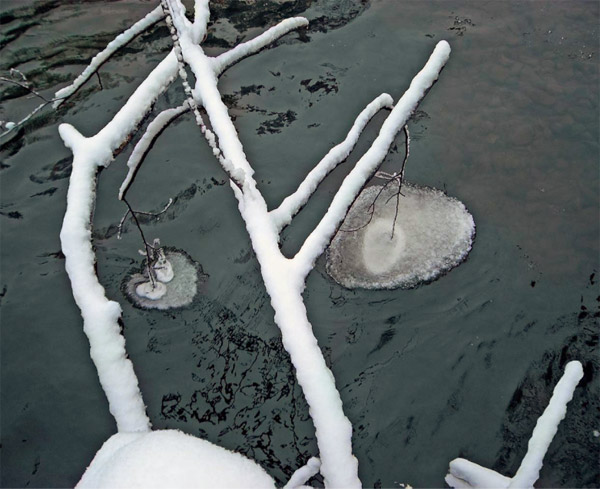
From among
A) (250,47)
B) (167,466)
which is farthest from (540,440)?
(250,47)

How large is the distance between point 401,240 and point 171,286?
2284mm

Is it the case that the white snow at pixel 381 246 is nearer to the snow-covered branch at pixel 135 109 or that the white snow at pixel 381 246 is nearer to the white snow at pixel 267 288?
the white snow at pixel 267 288

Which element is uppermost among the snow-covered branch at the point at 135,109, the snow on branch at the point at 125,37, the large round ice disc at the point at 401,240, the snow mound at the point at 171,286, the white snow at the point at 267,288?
the snow on branch at the point at 125,37

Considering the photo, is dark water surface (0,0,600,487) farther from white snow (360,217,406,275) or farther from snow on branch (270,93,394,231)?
snow on branch (270,93,394,231)

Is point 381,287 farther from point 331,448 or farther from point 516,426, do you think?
point 331,448

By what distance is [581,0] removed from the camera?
730 cm

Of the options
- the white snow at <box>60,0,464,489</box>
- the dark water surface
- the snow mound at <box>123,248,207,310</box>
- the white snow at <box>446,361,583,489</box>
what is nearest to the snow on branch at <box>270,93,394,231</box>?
the white snow at <box>60,0,464,489</box>

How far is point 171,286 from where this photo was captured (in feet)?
16.1

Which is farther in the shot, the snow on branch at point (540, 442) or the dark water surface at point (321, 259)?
the dark water surface at point (321, 259)

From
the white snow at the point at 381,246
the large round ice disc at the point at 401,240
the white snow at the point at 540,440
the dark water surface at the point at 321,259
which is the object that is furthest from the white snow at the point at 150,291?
the white snow at the point at 540,440

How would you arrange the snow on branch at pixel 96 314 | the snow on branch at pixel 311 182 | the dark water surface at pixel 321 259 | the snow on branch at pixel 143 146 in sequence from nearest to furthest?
the snow on branch at pixel 96 314 → the snow on branch at pixel 311 182 → the snow on branch at pixel 143 146 → the dark water surface at pixel 321 259

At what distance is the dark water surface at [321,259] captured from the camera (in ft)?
13.4

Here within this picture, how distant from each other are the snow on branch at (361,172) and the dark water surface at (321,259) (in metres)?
2.11

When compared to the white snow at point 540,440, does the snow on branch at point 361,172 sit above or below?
above
